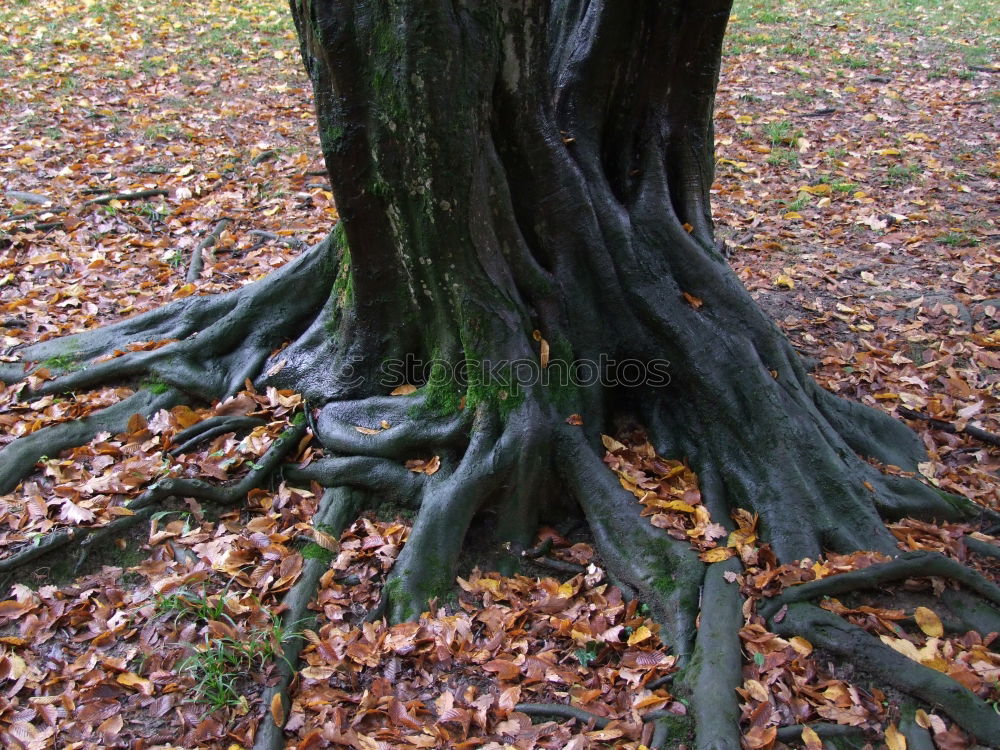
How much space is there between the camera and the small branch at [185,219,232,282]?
603 centimetres

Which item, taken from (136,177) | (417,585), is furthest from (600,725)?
(136,177)

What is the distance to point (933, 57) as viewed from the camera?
36.2ft

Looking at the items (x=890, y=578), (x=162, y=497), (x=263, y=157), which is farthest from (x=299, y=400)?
(x=263, y=157)

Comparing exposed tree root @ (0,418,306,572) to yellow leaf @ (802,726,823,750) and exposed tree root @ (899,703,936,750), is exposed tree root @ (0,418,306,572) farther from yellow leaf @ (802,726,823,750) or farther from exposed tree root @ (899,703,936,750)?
exposed tree root @ (899,703,936,750)

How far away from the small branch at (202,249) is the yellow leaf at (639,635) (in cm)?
446

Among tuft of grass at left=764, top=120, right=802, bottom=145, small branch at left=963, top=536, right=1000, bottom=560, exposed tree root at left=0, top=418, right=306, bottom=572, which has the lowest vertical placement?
small branch at left=963, top=536, right=1000, bottom=560

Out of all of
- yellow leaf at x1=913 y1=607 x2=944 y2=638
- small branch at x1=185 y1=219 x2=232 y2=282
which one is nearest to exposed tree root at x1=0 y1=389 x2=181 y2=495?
Answer: small branch at x1=185 y1=219 x2=232 y2=282

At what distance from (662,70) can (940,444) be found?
2.83 metres

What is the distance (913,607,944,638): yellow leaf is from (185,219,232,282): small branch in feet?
17.6

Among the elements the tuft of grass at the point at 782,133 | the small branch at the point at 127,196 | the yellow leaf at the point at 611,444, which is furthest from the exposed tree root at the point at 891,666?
the tuft of grass at the point at 782,133

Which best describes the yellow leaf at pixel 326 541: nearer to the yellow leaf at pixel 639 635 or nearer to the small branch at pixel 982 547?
the yellow leaf at pixel 639 635

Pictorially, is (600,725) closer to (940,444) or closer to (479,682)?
(479,682)

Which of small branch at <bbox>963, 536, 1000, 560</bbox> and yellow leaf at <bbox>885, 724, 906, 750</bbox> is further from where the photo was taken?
small branch at <bbox>963, 536, 1000, 560</bbox>

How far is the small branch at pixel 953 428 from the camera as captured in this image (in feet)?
14.9
